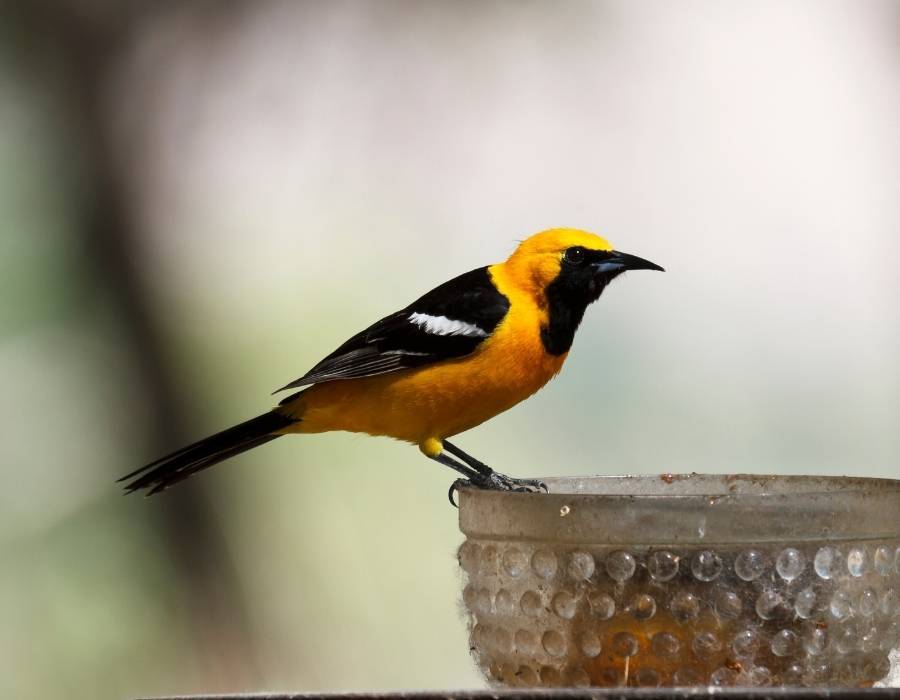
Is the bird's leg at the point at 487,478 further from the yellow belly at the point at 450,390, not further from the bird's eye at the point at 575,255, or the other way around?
the bird's eye at the point at 575,255

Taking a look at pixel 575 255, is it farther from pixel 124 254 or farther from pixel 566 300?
pixel 124 254

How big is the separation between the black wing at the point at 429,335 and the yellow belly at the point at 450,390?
25 millimetres

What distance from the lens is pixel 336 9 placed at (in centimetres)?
453

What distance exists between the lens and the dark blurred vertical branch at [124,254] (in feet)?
14.2

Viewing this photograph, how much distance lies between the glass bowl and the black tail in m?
1.40

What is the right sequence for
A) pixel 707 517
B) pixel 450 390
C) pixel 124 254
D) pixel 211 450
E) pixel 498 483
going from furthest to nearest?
1. pixel 124 254
2. pixel 211 450
3. pixel 450 390
4. pixel 498 483
5. pixel 707 517

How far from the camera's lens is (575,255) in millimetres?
2799

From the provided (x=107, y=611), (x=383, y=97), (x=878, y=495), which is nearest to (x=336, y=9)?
(x=383, y=97)

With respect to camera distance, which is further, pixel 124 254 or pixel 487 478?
pixel 124 254

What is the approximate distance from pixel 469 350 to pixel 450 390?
0.10 meters

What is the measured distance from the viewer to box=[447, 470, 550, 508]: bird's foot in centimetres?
203

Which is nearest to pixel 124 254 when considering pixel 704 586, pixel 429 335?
pixel 429 335

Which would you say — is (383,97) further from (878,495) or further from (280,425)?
(878,495)

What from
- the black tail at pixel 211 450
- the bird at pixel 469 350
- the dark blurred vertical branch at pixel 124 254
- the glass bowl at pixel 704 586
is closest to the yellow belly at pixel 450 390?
the bird at pixel 469 350
